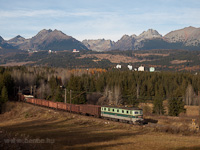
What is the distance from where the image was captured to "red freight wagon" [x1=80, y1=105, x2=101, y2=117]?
6153 cm

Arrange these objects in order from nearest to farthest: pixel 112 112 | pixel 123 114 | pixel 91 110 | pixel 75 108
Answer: pixel 123 114 → pixel 112 112 → pixel 91 110 → pixel 75 108

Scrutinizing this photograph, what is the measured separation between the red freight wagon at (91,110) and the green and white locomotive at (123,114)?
1442 millimetres

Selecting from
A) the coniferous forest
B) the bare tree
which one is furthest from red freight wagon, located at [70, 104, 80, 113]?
the bare tree

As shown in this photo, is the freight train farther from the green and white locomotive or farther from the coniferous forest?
the coniferous forest

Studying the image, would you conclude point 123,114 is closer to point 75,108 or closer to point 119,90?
point 75,108

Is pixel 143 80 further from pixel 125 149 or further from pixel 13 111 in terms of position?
pixel 125 149

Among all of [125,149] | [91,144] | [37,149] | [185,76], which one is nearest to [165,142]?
[125,149]

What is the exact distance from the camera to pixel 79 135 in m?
Answer: 41.0

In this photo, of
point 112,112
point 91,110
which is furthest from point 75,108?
point 112,112

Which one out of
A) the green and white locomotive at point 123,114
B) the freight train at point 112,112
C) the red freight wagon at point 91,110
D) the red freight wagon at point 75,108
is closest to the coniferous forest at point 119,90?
the red freight wagon at point 75,108

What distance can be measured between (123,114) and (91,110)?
12.4 metres

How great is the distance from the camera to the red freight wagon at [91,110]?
202ft

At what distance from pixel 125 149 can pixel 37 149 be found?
11.3 m

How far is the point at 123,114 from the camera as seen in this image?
54.1m
